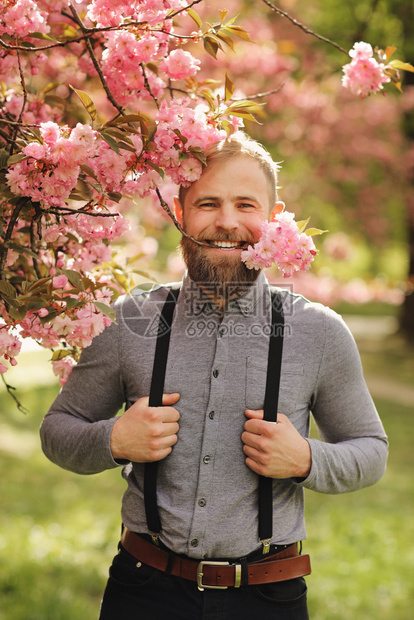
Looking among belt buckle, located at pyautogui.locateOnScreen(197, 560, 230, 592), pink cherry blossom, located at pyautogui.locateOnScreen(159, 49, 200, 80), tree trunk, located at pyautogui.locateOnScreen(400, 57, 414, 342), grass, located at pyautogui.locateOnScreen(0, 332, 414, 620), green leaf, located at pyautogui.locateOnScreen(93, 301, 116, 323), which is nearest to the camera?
green leaf, located at pyautogui.locateOnScreen(93, 301, 116, 323)

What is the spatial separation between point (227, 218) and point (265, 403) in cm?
52

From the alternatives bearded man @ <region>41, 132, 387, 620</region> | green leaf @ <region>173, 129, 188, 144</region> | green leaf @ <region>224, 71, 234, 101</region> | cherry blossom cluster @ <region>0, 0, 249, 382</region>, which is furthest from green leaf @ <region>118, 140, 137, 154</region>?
green leaf @ <region>224, 71, 234, 101</region>

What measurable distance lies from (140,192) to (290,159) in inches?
334

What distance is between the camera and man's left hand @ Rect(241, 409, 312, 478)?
1665 millimetres

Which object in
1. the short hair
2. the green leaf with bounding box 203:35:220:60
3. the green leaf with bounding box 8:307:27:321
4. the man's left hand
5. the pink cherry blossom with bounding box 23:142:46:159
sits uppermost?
the green leaf with bounding box 203:35:220:60

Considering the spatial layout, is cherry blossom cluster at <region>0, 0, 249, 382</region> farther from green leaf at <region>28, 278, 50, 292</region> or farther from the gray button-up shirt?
the gray button-up shirt

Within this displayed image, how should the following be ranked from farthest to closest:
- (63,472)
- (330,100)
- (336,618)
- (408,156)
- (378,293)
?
(408,156), (330,100), (378,293), (63,472), (336,618)

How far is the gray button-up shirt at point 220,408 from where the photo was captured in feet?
5.58

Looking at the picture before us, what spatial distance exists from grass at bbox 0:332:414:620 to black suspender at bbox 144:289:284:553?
1.82 m

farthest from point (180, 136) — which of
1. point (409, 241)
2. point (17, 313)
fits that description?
point (409, 241)

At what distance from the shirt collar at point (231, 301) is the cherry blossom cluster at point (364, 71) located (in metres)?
0.70

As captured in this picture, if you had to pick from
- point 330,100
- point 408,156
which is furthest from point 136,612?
point 408,156

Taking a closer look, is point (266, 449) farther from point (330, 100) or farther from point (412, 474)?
point (330, 100)

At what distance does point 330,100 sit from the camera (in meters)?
8.84
